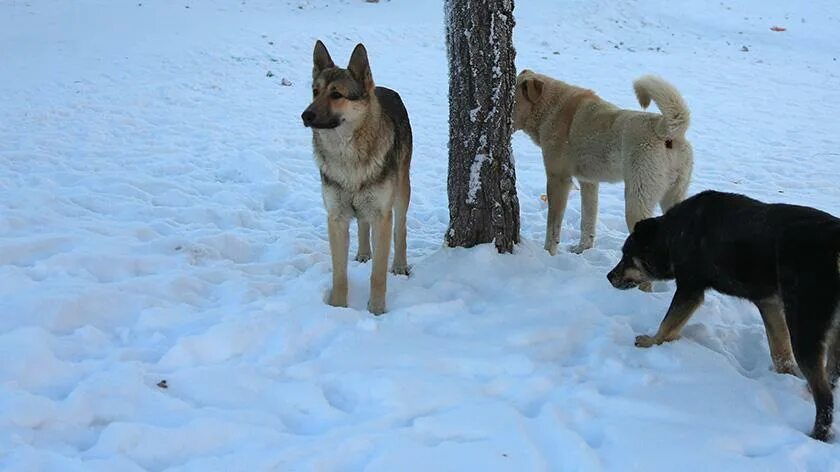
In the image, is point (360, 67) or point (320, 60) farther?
point (320, 60)

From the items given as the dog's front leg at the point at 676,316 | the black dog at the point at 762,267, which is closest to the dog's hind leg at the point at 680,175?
the black dog at the point at 762,267

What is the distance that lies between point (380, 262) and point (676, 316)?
6.50ft

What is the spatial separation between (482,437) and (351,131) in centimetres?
233

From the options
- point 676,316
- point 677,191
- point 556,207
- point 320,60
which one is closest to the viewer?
point 676,316

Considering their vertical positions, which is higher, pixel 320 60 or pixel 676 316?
pixel 320 60

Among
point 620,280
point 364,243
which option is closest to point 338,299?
point 364,243

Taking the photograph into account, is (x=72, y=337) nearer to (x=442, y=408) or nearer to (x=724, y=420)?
(x=442, y=408)

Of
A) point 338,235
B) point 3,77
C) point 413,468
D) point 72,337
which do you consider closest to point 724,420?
point 413,468

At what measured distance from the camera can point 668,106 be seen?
509 cm

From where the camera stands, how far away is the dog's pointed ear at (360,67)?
4527 mm

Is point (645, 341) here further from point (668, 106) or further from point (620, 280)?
point (668, 106)

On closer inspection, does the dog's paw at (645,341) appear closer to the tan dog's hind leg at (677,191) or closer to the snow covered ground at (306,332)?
the snow covered ground at (306,332)

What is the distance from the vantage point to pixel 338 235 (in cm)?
474

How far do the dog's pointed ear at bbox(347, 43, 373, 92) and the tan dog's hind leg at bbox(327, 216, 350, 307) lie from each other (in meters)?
0.97
